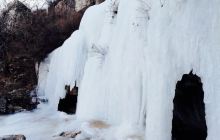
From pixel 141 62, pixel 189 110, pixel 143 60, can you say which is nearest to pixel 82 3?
pixel 141 62

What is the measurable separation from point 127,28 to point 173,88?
3.34 metres

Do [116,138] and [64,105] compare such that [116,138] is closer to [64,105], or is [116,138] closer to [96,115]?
[96,115]

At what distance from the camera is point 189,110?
584 centimetres

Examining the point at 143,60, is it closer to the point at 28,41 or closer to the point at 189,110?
the point at 189,110

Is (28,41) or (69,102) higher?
(28,41)

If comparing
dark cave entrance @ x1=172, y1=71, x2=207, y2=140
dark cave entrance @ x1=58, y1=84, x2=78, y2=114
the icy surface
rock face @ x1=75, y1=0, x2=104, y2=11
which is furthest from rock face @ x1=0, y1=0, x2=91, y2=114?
dark cave entrance @ x1=172, y1=71, x2=207, y2=140

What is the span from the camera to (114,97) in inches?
344

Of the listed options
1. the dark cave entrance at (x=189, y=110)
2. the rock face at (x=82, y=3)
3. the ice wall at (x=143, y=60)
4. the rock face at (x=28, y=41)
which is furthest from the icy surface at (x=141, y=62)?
the rock face at (x=82, y=3)

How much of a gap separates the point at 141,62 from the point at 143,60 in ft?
0.52

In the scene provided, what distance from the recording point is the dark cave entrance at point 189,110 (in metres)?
5.49

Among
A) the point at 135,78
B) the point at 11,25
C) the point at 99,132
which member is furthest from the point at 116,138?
the point at 11,25

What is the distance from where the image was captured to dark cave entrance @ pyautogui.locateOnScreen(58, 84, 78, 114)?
12766mm

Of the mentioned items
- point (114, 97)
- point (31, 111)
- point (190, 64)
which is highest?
point (190, 64)

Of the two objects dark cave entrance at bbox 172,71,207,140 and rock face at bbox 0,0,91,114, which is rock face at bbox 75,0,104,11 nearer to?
rock face at bbox 0,0,91,114
